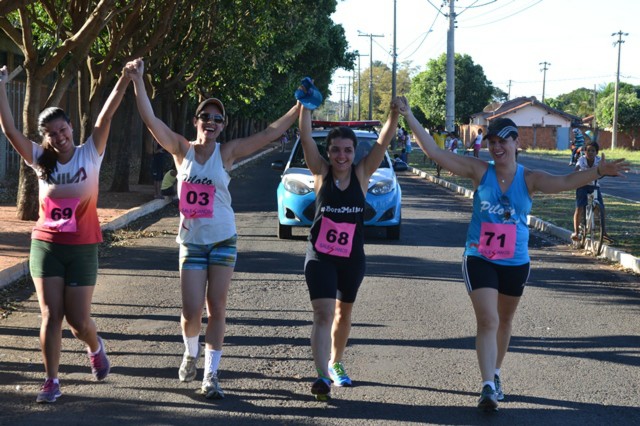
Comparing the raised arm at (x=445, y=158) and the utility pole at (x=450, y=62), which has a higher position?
the utility pole at (x=450, y=62)

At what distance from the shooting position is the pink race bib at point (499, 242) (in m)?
6.05

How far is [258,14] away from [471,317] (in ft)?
58.3

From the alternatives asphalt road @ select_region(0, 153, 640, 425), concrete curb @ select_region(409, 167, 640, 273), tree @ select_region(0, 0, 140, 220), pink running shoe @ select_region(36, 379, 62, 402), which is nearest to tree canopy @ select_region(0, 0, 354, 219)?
tree @ select_region(0, 0, 140, 220)

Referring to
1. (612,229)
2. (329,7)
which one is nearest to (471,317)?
(612,229)

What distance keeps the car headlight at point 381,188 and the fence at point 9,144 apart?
545 inches

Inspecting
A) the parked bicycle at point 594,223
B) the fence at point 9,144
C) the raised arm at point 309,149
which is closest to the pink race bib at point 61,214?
the raised arm at point 309,149

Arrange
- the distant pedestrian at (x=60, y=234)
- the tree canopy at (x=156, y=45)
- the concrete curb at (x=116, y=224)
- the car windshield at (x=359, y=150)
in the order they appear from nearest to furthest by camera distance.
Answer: the distant pedestrian at (x=60, y=234), the concrete curb at (x=116, y=224), the car windshield at (x=359, y=150), the tree canopy at (x=156, y=45)

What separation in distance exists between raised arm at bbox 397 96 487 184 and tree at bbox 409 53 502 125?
8700 cm

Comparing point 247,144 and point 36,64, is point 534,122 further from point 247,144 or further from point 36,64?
point 247,144

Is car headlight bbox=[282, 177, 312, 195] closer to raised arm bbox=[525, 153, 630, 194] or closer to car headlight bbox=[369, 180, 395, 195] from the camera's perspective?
car headlight bbox=[369, 180, 395, 195]

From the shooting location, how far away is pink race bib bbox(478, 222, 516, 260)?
6047mm

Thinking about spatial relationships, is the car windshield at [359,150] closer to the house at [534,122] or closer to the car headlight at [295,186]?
the car headlight at [295,186]

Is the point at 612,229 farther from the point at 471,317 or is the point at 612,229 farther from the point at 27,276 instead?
the point at 27,276

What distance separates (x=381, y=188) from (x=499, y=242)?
8651 mm
